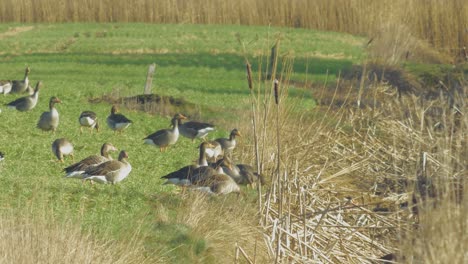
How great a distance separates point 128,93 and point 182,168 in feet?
43.8

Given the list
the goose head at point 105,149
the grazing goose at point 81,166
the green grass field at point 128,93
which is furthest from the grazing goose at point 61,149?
the grazing goose at point 81,166

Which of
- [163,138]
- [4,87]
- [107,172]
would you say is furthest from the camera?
[4,87]

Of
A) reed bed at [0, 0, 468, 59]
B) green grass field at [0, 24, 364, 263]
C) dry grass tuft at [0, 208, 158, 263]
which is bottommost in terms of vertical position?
reed bed at [0, 0, 468, 59]

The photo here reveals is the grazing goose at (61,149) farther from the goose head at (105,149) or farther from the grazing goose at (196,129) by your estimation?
the grazing goose at (196,129)

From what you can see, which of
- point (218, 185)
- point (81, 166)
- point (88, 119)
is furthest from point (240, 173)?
point (88, 119)

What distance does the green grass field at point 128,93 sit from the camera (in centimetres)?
1331

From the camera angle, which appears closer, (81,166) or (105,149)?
(81,166)

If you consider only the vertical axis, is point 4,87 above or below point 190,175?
below

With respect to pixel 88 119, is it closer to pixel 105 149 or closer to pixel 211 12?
pixel 105 149

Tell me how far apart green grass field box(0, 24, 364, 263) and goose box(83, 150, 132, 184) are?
21cm

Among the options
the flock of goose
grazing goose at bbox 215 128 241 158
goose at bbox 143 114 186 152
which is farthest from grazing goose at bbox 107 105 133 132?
grazing goose at bbox 215 128 241 158

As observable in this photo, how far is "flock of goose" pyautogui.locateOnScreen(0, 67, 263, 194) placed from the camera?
15.6m

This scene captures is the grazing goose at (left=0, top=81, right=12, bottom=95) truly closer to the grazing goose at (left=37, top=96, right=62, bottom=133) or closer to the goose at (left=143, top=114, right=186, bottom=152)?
the grazing goose at (left=37, top=96, right=62, bottom=133)

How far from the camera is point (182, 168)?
16312 millimetres
